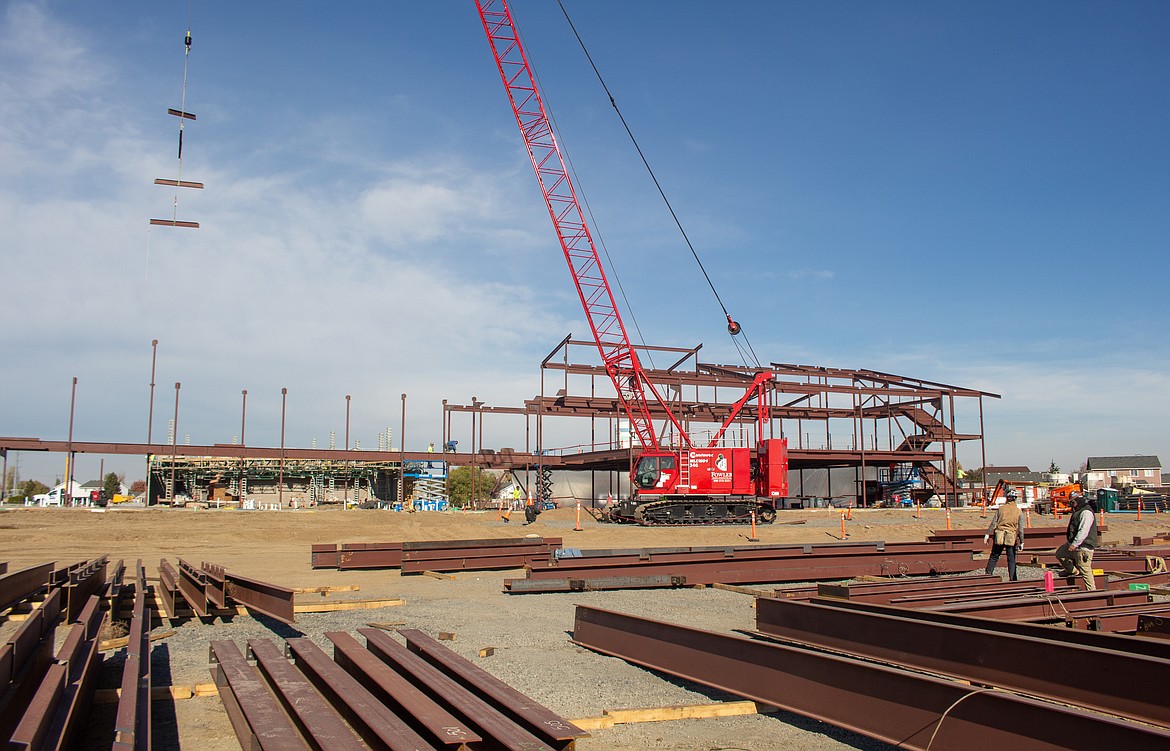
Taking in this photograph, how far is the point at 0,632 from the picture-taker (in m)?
10.2

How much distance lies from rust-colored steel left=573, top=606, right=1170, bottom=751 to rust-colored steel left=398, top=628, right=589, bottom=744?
170 centimetres

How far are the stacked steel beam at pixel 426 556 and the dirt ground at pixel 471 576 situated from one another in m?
0.41

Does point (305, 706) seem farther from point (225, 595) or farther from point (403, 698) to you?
point (225, 595)

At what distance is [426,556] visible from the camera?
17.6m

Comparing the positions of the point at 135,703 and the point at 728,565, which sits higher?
the point at 135,703

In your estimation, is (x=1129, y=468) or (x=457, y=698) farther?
(x=1129, y=468)

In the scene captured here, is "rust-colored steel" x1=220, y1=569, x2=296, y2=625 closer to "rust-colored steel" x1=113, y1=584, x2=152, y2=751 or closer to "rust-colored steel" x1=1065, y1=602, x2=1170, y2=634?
"rust-colored steel" x1=113, y1=584, x2=152, y2=751

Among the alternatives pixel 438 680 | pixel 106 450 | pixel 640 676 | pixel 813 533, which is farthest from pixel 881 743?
pixel 106 450

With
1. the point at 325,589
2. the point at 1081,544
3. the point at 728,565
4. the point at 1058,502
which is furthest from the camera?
the point at 1058,502

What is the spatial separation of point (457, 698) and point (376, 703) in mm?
595

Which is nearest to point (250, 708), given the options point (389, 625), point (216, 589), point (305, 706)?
point (305, 706)

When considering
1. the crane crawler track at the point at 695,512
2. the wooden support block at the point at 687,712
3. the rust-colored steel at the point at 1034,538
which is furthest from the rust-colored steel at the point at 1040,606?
the crane crawler track at the point at 695,512

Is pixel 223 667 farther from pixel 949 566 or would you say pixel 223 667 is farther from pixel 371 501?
pixel 371 501

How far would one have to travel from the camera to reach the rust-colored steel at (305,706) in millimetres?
5016
